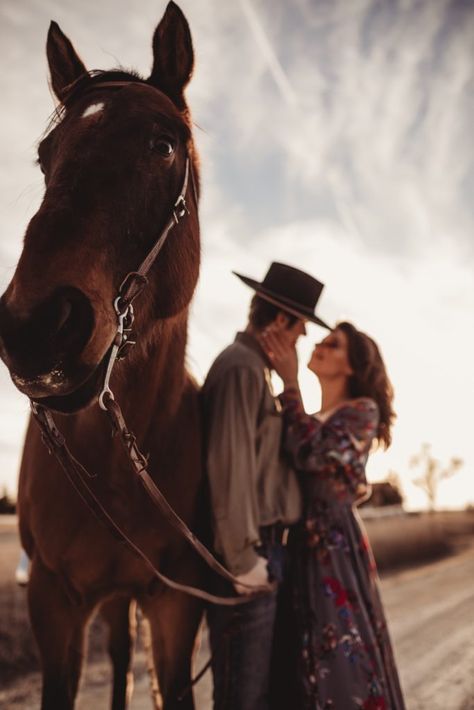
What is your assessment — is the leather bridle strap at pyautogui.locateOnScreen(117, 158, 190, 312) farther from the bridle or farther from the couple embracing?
the couple embracing

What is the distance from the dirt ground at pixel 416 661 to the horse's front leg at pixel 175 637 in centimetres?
194

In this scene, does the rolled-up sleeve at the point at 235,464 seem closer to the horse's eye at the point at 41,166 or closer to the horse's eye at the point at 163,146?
the horse's eye at the point at 163,146

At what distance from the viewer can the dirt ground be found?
396 centimetres

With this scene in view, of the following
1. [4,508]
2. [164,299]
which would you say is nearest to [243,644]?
[164,299]

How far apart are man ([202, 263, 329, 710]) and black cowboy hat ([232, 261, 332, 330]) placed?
0.03 metres

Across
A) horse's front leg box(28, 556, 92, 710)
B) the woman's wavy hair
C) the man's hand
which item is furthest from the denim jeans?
the woman's wavy hair

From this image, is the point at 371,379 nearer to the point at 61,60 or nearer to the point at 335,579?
the point at 335,579

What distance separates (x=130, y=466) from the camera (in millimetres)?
2064

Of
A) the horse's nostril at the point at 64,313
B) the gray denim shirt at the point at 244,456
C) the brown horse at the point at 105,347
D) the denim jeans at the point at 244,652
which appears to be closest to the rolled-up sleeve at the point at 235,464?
the gray denim shirt at the point at 244,456

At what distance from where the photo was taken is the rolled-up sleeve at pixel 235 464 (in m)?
2.09

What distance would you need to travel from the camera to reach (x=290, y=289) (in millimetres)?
2707

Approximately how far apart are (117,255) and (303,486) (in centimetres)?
155

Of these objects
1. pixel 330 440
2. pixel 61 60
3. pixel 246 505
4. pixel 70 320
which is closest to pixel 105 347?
pixel 70 320

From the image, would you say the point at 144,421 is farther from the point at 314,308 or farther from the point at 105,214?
the point at 314,308
